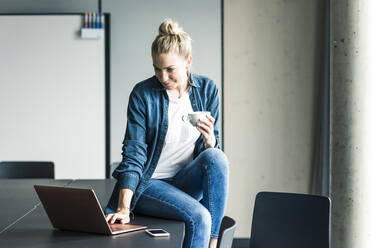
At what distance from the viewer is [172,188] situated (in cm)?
226

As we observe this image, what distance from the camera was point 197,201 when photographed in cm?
216

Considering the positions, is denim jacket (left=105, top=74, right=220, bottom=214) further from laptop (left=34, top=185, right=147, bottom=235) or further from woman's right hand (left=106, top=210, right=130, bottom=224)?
laptop (left=34, top=185, right=147, bottom=235)

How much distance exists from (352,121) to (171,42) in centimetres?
124

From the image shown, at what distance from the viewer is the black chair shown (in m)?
3.85

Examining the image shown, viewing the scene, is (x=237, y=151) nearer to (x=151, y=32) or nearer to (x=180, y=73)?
(x=151, y=32)

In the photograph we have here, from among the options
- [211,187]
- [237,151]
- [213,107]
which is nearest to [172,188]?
[211,187]

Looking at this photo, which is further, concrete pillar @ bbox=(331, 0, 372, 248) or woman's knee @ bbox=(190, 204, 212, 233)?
concrete pillar @ bbox=(331, 0, 372, 248)

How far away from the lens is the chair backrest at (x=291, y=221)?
2.12m

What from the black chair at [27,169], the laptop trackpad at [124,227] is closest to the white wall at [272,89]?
the black chair at [27,169]

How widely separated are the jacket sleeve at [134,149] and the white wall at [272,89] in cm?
236

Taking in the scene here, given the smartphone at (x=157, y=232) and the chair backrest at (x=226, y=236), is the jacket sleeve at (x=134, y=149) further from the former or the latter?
the chair backrest at (x=226, y=236)

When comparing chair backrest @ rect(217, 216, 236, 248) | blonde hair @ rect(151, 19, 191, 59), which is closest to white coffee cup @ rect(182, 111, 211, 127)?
blonde hair @ rect(151, 19, 191, 59)

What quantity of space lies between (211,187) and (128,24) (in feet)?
8.80

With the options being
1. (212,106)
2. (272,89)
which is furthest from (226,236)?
(272,89)
